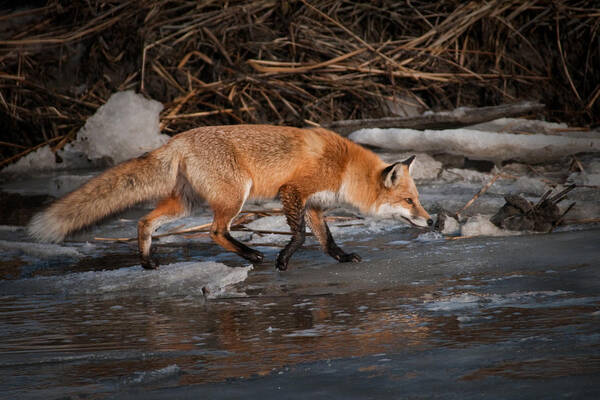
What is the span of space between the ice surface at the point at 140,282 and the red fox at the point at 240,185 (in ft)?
1.78

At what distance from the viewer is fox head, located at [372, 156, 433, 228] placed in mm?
5711

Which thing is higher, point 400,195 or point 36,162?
point 36,162

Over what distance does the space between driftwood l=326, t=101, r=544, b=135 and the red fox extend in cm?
313

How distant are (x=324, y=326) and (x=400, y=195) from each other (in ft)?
8.56

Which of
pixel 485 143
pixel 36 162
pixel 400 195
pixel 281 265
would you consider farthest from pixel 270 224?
pixel 36 162

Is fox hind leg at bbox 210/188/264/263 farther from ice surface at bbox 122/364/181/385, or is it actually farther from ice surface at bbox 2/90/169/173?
ice surface at bbox 2/90/169/173

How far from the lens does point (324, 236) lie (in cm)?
551

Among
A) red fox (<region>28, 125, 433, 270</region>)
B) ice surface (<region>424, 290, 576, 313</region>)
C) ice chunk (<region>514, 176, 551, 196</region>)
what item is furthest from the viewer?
ice chunk (<region>514, 176, 551, 196</region>)

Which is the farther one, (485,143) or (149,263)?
(485,143)

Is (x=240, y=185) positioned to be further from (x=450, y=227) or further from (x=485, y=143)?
(x=485, y=143)

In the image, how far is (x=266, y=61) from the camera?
9.71 m

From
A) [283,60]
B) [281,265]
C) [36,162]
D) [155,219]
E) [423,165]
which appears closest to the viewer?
[281,265]

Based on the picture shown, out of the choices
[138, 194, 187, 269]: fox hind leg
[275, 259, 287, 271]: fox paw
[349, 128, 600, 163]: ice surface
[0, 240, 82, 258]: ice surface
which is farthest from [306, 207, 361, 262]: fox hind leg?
[349, 128, 600, 163]: ice surface

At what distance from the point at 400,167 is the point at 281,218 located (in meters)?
1.40
